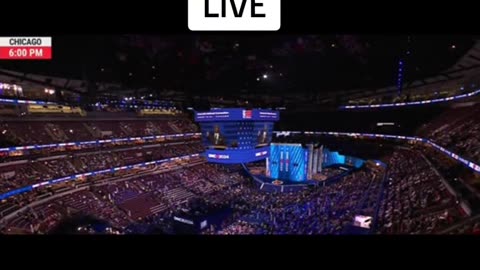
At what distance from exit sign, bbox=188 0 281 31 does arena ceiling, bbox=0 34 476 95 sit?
0.22 meters

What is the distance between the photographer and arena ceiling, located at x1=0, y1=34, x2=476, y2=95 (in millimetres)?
3417

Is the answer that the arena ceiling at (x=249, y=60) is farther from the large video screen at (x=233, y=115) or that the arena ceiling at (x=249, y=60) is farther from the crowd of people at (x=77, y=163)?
the crowd of people at (x=77, y=163)

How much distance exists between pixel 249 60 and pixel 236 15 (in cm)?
213

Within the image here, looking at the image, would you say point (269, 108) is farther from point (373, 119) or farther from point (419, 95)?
point (419, 95)

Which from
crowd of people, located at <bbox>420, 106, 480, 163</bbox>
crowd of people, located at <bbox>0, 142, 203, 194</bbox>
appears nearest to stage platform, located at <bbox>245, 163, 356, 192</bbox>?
crowd of people, located at <bbox>0, 142, 203, 194</bbox>

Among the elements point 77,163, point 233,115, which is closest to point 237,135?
point 233,115

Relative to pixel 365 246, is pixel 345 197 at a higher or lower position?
lower

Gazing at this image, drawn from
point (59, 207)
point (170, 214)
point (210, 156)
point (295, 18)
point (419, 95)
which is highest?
point (295, 18)

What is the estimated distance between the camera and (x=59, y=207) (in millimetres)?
8961

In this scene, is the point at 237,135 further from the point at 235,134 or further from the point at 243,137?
the point at 243,137

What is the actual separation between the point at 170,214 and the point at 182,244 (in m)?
7.83

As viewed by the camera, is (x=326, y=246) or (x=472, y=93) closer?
(x=326, y=246)

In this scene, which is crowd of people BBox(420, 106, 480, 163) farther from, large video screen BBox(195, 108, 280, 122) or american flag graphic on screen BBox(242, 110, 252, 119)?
american flag graphic on screen BBox(242, 110, 252, 119)

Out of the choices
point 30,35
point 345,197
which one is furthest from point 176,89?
point 345,197
